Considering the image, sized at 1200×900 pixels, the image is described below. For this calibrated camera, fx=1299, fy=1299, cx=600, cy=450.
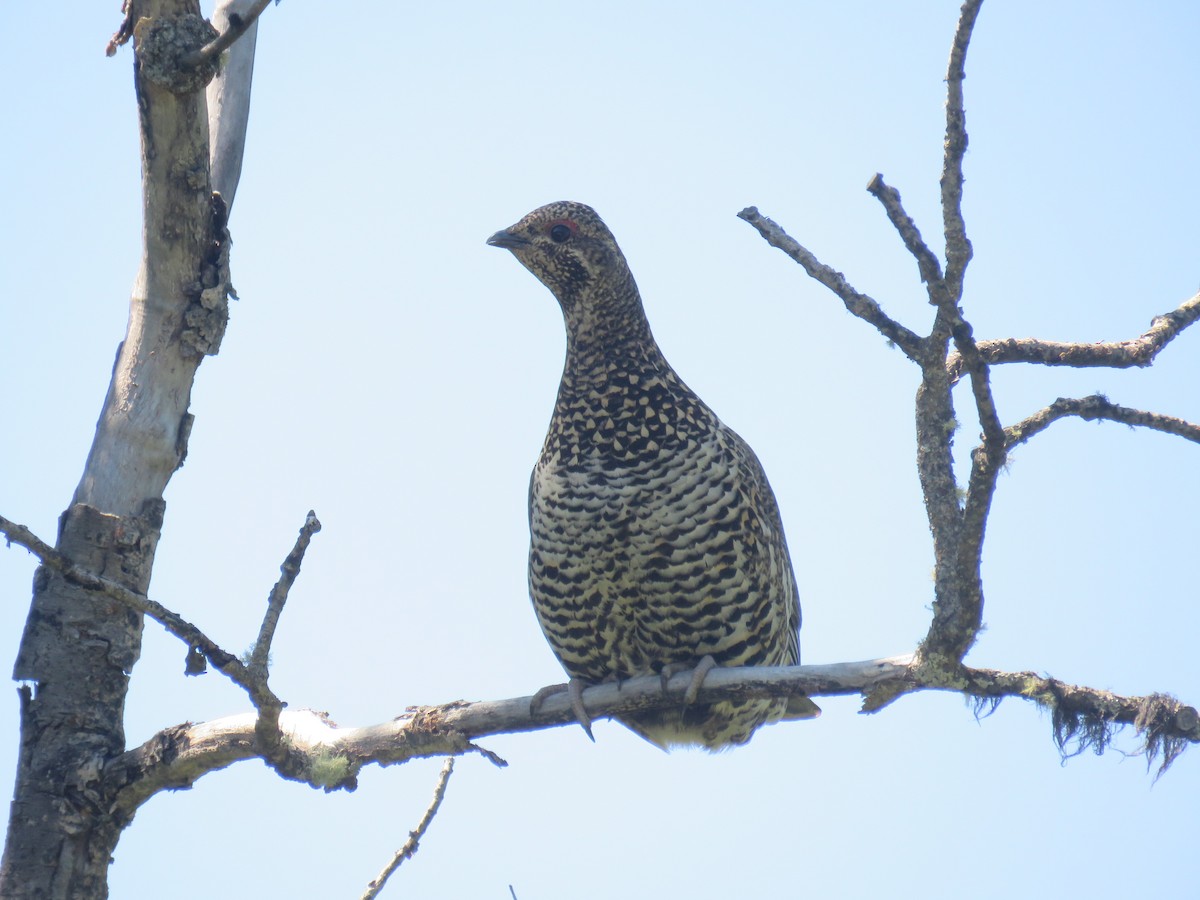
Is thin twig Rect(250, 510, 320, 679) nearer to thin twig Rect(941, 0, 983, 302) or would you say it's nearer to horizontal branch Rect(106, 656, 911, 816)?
horizontal branch Rect(106, 656, 911, 816)

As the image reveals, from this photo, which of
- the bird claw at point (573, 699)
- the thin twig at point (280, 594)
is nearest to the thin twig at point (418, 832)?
the bird claw at point (573, 699)

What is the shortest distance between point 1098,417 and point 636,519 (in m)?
1.99

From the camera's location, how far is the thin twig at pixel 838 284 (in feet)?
13.2

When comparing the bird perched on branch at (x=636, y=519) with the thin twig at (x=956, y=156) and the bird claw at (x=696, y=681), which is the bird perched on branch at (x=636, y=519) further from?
the thin twig at (x=956, y=156)

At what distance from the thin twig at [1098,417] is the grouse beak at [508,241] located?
9.31 feet

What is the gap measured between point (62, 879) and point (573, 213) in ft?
12.1

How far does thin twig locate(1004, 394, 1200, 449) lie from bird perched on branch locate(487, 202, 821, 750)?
1665 mm

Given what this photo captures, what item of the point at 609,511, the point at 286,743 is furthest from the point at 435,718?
the point at 609,511

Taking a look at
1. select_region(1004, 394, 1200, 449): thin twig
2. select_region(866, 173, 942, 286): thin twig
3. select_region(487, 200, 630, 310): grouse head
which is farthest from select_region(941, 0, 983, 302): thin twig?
select_region(487, 200, 630, 310): grouse head

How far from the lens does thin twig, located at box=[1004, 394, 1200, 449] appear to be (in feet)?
14.5

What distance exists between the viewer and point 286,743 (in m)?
4.72

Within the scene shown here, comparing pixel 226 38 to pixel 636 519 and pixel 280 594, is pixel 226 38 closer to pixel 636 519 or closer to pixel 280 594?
pixel 280 594

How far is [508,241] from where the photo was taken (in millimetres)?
6387

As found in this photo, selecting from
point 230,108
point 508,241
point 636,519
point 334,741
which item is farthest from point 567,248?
point 334,741
